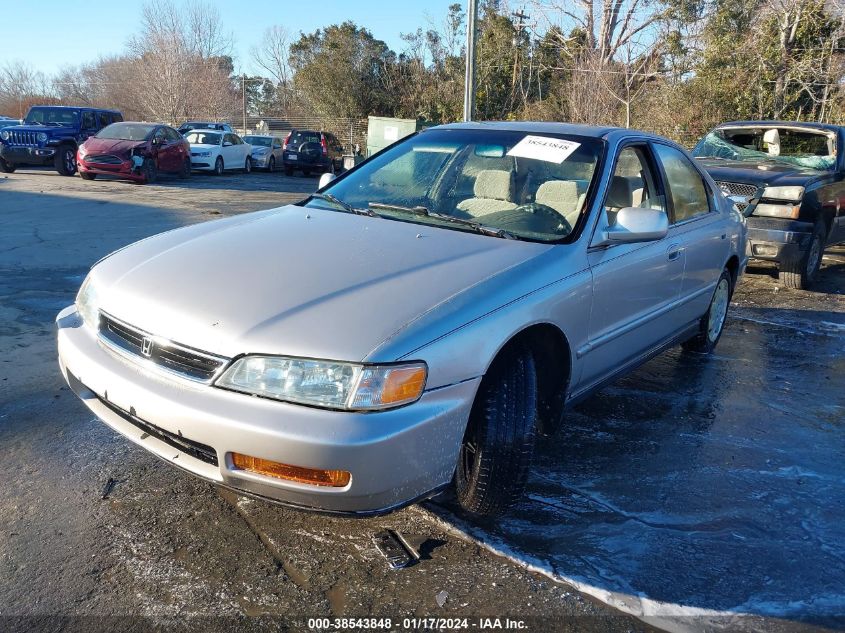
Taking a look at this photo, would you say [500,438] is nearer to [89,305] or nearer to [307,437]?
[307,437]

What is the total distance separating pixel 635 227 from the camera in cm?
339

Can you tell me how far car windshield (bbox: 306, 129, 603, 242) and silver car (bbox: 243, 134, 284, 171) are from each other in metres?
22.7

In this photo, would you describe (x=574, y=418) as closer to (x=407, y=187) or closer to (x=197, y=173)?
(x=407, y=187)

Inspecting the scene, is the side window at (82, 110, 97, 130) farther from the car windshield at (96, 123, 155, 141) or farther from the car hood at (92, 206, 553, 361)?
the car hood at (92, 206, 553, 361)

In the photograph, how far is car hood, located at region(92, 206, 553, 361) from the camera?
2441mm

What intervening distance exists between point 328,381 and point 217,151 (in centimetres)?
2146

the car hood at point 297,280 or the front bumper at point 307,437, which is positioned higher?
the car hood at point 297,280

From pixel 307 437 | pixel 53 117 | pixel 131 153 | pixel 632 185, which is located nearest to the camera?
pixel 307 437

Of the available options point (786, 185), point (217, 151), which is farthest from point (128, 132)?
point (786, 185)

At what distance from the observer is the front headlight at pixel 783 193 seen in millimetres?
7605

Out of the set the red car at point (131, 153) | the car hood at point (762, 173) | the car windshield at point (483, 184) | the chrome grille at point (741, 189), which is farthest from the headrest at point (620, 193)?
the red car at point (131, 153)

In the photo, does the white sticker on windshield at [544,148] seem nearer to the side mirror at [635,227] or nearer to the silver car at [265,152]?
the side mirror at [635,227]

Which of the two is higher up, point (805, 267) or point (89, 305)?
point (89, 305)

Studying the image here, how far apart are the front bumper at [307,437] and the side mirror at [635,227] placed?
1.25 meters
